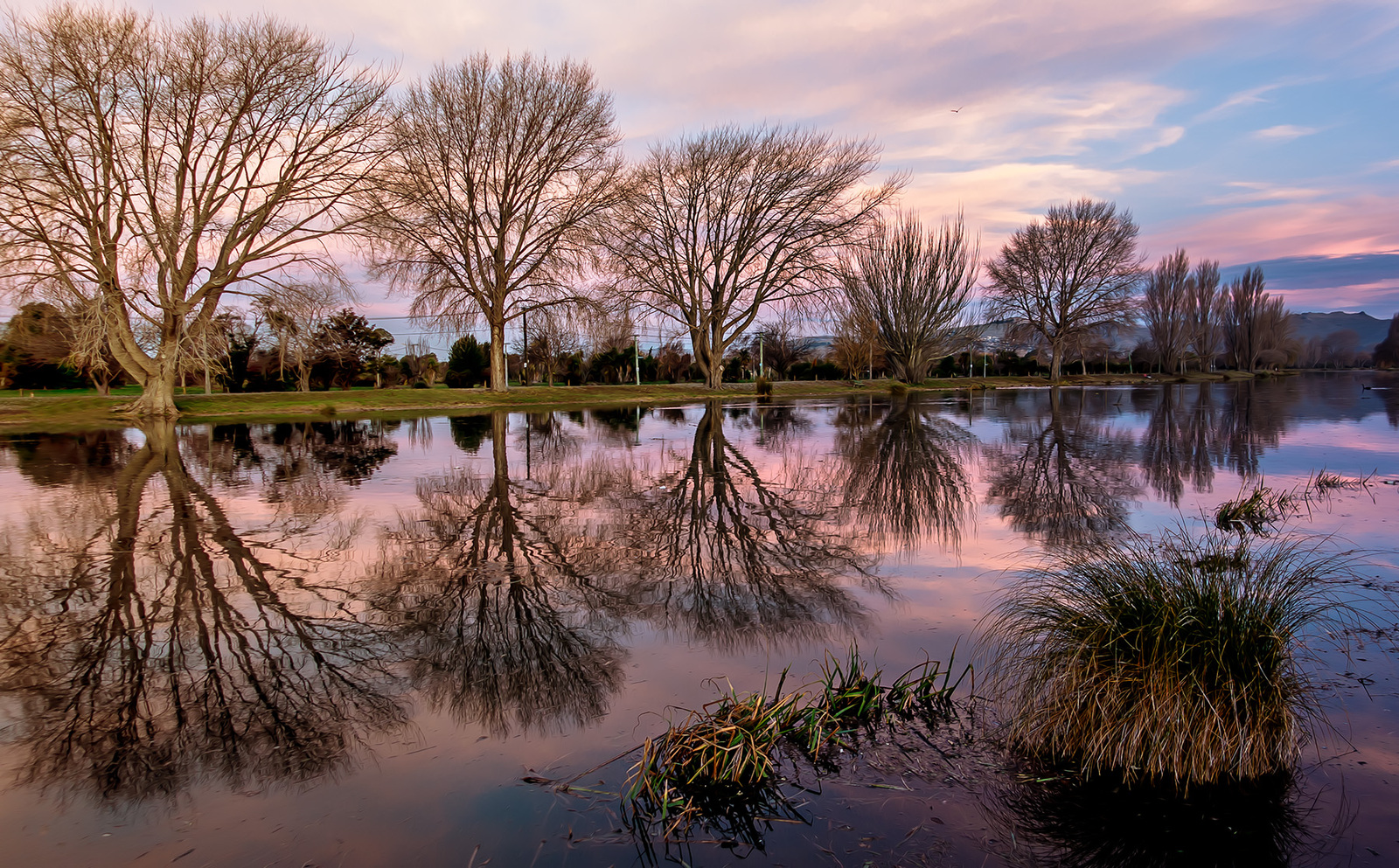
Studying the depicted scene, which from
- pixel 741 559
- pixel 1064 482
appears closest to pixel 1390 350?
pixel 1064 482

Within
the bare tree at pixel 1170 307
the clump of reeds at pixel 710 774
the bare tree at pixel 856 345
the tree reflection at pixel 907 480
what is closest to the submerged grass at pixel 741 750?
the clump of reeds at pixel 710 774

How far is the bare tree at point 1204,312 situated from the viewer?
245ft

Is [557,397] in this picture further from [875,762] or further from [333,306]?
[875,762]

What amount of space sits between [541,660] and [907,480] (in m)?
7.82

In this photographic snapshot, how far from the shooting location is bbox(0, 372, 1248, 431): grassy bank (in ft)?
77.3

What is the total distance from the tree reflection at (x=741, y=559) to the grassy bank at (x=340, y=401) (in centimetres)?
2161

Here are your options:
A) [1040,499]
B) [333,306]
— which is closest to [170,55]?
[333,306]

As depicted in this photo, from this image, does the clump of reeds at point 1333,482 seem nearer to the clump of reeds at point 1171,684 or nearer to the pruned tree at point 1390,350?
the clump of reeds at point 1171,684

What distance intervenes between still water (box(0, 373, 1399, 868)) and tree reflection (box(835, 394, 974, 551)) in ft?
0.39

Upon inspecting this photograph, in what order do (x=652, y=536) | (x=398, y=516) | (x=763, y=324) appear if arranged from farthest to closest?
(x=763, y=324) < (x=398, y=516) < (x=652, y=536)

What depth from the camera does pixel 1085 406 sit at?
1148 inches

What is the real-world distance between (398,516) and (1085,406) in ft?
93.1

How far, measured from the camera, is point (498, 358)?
108 feet

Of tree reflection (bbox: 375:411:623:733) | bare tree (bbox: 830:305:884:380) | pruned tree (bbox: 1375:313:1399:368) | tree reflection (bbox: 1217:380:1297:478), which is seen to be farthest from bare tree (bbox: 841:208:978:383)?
pruned tree (bbox: 1375:313:1399:368)
